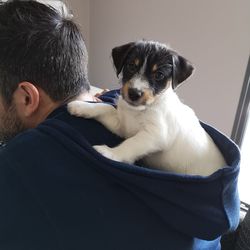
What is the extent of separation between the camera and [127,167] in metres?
0.74

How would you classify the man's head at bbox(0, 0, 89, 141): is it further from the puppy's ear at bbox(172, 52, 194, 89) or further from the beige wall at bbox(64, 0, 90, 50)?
the beige wall at bbox(64, 0, 90, 50)

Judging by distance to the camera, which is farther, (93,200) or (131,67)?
(131,67)

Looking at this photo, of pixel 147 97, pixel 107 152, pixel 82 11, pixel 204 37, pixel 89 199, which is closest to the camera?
pixel 89 199

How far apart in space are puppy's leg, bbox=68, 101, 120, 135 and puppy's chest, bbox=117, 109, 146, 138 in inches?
0.9

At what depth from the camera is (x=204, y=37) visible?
210 cm

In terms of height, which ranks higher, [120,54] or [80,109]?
[120,54]

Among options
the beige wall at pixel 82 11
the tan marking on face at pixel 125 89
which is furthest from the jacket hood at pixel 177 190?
the beige wall at pixel 82 11

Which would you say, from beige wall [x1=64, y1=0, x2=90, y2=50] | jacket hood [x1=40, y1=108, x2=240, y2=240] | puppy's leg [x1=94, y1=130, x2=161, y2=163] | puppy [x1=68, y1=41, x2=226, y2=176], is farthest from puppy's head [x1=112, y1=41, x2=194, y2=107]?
beige wall [x1=64, y1=0, x2=90, y2=50]

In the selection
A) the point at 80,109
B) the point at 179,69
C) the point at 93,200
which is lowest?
the point at 93,200

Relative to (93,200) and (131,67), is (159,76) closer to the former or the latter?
(131,67)

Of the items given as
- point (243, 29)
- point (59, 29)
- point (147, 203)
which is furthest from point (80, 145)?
point (243, 29)

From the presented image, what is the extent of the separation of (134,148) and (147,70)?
0.24 metres

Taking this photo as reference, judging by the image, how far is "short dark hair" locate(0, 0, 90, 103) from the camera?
972mm

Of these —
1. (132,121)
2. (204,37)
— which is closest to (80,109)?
(132,121)
